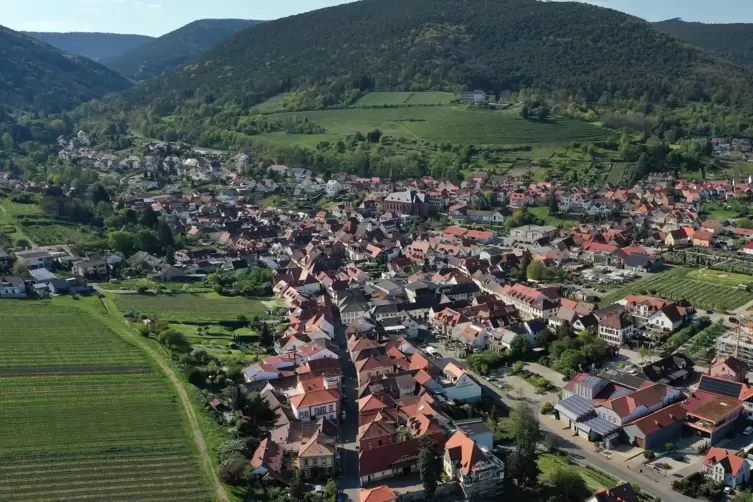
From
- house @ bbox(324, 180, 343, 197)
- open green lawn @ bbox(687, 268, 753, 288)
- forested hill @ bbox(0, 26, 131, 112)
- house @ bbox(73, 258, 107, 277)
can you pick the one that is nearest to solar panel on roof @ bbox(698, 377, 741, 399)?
open green lawn @ bbox(687, 268, 753, 288)

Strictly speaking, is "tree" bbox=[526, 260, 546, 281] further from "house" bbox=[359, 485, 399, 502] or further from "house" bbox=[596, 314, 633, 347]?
"house" bbox=[359, 485, 399, 502]

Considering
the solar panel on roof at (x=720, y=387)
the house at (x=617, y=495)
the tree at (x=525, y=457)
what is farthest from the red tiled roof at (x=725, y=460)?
the tree at (x=525, y=457)

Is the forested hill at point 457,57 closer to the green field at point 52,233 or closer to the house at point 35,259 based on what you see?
the green field at point 52,233

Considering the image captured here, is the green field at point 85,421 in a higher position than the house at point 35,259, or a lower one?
lower

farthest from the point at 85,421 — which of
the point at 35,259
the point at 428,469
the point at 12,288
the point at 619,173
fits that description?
the point at 619,173

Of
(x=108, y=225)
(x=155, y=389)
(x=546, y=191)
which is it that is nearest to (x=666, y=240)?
(x=546, y=191)

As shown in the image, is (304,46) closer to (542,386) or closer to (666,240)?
(666,240)
